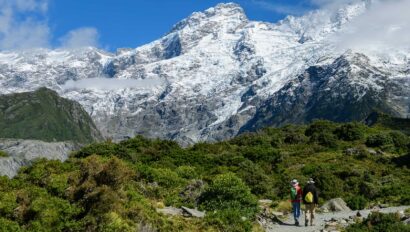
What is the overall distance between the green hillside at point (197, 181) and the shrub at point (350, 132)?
0.42 feet

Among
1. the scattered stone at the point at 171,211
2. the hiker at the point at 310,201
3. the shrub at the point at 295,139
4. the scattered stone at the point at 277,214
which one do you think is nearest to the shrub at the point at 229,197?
the scattered stone at the point at 171,211

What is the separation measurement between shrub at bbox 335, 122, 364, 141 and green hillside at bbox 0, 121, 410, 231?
0.13 meters

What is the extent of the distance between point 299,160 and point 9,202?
39.0 meters

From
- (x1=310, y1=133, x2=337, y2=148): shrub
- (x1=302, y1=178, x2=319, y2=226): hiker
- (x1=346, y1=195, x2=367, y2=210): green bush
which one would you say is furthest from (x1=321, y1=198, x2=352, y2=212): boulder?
(x1=310, y1=133, x2=337, y2=148): shrub

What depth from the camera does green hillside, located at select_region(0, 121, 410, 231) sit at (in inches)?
862

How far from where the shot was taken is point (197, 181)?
118ft

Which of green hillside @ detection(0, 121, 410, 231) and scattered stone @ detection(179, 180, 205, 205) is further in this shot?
scattered stone @ detection(179, 180, 205, 205)

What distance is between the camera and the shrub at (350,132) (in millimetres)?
74912

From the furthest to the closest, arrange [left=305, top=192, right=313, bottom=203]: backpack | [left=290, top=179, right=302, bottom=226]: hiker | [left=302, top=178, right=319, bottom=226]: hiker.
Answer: [left=290, top=179, right=302, bottom=226]: hiker, [left=305, top=192, right=313, bottom=203]: backpack, [left=302, top=178, right=319, bottom=226]: hiker

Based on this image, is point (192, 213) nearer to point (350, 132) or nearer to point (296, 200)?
point (296, 200)

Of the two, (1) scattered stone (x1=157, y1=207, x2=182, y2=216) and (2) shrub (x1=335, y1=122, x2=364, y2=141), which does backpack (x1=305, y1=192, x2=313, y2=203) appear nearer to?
(1) scattered stone (x1=157, y1=207, x2=182, y2=216)

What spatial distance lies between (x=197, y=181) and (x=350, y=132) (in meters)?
44.3

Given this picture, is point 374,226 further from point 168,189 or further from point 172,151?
point 172,151

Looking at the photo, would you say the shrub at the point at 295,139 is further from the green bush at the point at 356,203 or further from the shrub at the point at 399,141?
the green bush at the point at 356,203
